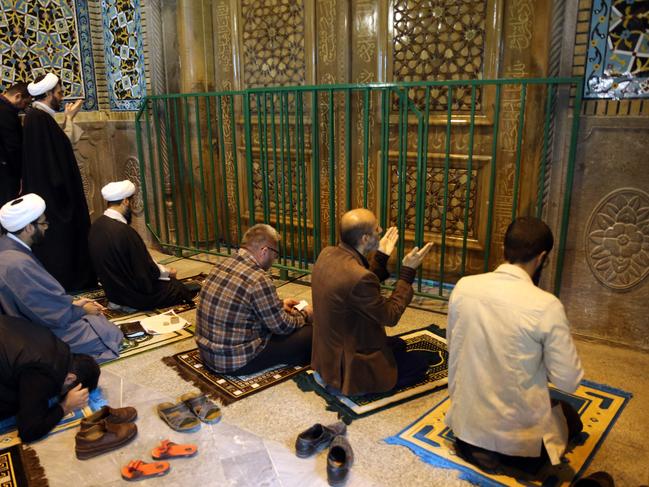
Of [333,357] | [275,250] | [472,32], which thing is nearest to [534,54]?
[472,32]

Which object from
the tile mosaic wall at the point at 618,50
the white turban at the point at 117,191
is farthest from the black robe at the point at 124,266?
the tile mosaic wall at the point at 618,50

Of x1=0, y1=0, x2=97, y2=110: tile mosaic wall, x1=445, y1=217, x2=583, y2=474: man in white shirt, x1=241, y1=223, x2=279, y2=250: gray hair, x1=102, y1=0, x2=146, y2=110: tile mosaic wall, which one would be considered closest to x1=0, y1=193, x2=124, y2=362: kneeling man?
x1=241, y1=223, x2=279, y2=250: gray hair

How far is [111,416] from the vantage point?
105 inches

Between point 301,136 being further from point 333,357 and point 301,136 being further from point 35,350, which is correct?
point 35,350

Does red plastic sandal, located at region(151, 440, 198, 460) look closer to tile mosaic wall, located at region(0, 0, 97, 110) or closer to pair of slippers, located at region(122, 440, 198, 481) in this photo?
pair of slippers, located at region(122, 440, 198, 481)

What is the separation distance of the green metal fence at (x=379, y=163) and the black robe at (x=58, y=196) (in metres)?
0.99

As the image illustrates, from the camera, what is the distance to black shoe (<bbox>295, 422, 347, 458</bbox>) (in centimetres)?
243

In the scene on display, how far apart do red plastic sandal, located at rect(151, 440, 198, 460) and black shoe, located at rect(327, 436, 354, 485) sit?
63 cm

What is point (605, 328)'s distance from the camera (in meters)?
3.48

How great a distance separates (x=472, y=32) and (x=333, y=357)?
254cm

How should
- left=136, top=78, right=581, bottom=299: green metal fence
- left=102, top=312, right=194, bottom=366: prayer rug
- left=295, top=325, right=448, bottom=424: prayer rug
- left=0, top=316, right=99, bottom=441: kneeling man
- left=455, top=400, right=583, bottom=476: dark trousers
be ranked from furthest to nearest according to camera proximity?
left=136, top=78, right=581, bottom=299: green metal fence, left=102, top=312, right=194, bottom=366: prayer rug, left=295, top=325, right=448, bottom=424: prayer rug, left=0, top=316, right=99, bottom=441: kneeling man, left=455, top=400, right=583, bottom=476: dark trousers

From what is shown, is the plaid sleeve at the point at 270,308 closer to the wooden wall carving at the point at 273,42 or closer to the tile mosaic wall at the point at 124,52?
the wooden wall carving at the point at 273,42

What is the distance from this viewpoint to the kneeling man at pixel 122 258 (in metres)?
3.97

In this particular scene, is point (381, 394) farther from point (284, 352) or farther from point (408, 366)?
point (284, 352)
